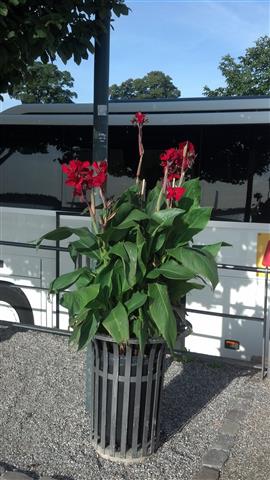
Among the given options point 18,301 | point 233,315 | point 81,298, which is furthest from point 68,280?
point 18,301

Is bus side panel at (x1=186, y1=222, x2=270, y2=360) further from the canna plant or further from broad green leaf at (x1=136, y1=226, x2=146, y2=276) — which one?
broad green leaf at (x1=136, y1=226, x2=146, y2=276)

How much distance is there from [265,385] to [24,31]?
10.9ft

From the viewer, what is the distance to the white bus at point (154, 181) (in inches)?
210

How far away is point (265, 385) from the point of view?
440 cm

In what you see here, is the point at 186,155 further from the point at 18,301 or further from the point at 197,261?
the point at 18,301

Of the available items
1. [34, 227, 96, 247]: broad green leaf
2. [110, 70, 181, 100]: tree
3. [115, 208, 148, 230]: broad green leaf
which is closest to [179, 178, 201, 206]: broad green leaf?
[115, 208, 148, 230]: broad green leaf

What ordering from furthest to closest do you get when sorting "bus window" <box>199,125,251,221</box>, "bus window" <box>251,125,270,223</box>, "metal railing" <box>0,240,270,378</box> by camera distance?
"bus window" <box>199,125,251,221</box>
"bus window" <box>251,125,270,223</box>
"metal railing" <box>0,240,270,378</box>

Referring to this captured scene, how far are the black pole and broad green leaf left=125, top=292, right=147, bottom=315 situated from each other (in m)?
1.30

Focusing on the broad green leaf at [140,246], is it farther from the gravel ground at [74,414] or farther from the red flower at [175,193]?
the gravel ground at [74,414]

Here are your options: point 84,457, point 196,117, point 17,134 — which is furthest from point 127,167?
point 84,457

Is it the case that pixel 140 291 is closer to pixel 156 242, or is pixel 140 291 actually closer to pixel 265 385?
pixel 156 242

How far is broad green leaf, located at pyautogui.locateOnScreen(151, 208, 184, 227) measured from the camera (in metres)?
2.88

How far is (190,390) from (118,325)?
5.59 feet

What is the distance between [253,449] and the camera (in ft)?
10.9
